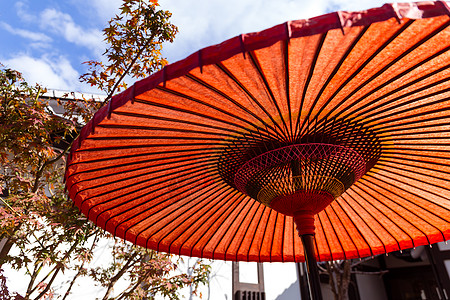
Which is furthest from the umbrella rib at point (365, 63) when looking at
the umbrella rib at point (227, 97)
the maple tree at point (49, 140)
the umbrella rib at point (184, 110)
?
the maple tree at point (49, 140)

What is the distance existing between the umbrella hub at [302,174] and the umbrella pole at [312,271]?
0.15 meters

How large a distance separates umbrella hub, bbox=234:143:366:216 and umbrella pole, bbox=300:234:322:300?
5.8 inches

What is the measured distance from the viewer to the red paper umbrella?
1.10m

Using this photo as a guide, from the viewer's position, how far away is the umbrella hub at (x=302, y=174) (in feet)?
5.00

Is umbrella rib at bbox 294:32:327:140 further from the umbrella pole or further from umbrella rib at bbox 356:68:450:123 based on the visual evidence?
the umbrella pole

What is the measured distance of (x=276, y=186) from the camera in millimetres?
1609

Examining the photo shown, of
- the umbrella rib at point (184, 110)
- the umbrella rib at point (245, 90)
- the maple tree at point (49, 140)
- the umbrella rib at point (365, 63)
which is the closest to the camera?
the umbrella rib at point (365, 63)

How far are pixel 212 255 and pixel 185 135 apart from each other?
981 mm

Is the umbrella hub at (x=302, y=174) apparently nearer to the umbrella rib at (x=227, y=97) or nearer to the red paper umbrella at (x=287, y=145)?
the red paper umbrella at (x=287, y=145)

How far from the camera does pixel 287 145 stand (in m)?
1.54

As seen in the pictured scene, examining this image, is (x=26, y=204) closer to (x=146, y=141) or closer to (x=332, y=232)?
(x=146, y=141)

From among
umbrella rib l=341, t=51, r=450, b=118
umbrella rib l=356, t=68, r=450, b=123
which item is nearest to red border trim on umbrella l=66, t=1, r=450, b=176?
umbrella rib l=341, t=51, r=450, b=118

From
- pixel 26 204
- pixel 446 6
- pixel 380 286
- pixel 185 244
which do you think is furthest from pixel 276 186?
pixel 380 286

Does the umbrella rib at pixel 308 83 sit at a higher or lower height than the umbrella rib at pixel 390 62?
lower
